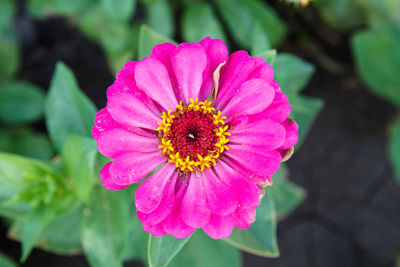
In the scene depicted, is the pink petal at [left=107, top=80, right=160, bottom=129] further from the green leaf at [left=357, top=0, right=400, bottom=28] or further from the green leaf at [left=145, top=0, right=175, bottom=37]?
the green leaf at [left=357, top=0, right=400, bottom=28]

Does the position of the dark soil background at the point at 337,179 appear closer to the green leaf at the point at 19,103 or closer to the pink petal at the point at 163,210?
the green leaf at the point at 19,103

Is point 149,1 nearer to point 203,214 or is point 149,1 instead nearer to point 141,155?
point 141,155

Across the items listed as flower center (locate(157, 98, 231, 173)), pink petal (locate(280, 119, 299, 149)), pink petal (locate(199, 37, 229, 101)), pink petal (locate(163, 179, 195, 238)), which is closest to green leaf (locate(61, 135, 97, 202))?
flower center (locate(157, 98, 231, 173))

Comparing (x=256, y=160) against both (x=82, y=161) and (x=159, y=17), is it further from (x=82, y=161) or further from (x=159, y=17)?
(x=159, y=17)

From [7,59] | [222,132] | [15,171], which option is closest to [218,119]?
[222,132]

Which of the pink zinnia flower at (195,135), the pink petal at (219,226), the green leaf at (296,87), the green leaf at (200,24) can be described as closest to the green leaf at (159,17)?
the green leaf at (200,24)

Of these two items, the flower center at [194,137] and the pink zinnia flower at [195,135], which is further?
the flower center at [194,137]
